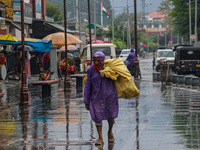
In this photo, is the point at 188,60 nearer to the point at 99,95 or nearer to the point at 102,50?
the point at 102,50

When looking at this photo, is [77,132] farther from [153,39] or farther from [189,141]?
[153,39]

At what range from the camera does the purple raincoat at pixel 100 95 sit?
27.6ft

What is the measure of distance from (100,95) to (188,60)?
2336cm

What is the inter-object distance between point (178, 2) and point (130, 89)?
2316 inches

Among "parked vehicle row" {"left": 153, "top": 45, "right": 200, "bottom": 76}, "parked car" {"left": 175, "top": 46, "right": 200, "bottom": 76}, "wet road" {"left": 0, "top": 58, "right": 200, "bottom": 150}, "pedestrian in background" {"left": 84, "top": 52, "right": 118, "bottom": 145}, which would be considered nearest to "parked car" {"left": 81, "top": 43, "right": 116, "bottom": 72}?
"parked vehicle row" {"left": 153, "top": 45, "right": 200, "bottom": 76}

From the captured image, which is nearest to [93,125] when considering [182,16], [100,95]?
[100,95]

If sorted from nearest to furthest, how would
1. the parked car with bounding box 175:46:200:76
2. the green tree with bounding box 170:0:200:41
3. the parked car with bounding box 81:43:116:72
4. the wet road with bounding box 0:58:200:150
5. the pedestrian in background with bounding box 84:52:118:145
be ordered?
1. the wet road with bounding box 0:58:200:150
2. the pedestrian in background with bounding box 84:52:118:145
3. the parked car with bounding box 81:43:116:72
4. the parked car with bounding box 175:46:200:76
5. the green tree with bounding box 170:0:200:41

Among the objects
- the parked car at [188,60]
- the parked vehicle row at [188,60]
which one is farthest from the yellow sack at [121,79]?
the parked car at [188,60]

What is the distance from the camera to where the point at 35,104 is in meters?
14.9

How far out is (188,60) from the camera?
3108 cm

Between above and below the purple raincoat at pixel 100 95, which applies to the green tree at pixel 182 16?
above

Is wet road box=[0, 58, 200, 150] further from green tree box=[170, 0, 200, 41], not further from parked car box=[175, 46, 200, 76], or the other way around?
green tree box=[170, 0, 200, 41]

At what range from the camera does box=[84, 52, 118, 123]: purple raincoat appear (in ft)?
27.6

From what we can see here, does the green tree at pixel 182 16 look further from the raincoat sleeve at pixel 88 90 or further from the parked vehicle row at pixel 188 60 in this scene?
the raincoat sleeve at pixel 88 90
